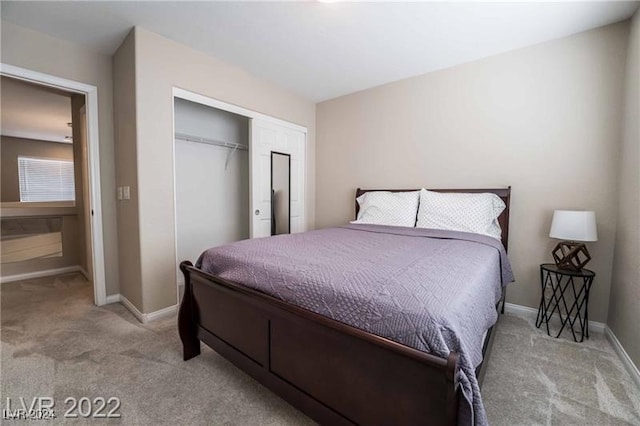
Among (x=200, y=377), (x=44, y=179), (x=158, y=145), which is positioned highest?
(x=158, y=145)

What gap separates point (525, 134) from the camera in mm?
2432

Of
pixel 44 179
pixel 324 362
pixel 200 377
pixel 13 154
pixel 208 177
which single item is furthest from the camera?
pixel 44 179

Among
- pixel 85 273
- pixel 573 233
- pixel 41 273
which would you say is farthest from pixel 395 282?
pixel 41 273

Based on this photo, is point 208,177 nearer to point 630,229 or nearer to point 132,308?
point 132,308

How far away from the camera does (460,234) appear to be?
2223 mm

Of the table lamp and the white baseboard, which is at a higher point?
the table lamp

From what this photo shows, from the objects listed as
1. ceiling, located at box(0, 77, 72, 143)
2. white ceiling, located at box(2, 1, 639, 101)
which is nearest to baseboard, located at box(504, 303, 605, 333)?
white ceiling, located at box(2, 1, 639, 101)

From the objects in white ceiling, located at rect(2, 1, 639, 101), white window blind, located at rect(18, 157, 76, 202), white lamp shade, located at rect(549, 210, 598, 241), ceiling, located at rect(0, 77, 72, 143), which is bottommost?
white lamp shade, located at rect(549, 210, 598, 241)

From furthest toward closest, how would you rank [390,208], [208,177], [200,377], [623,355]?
1. [208,177]
2. [390,208]
3. [623,355]
4. [200,377]

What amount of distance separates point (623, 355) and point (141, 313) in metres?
3.57

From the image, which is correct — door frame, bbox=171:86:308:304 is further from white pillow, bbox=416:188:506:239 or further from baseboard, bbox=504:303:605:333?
baseboard, bbox=504:303:605:333

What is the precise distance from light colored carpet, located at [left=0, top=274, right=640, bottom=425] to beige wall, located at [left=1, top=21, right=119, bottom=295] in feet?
2.55

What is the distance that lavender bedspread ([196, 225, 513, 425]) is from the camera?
0.88m

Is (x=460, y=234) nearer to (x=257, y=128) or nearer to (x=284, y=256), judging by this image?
(x=284, y=256)
